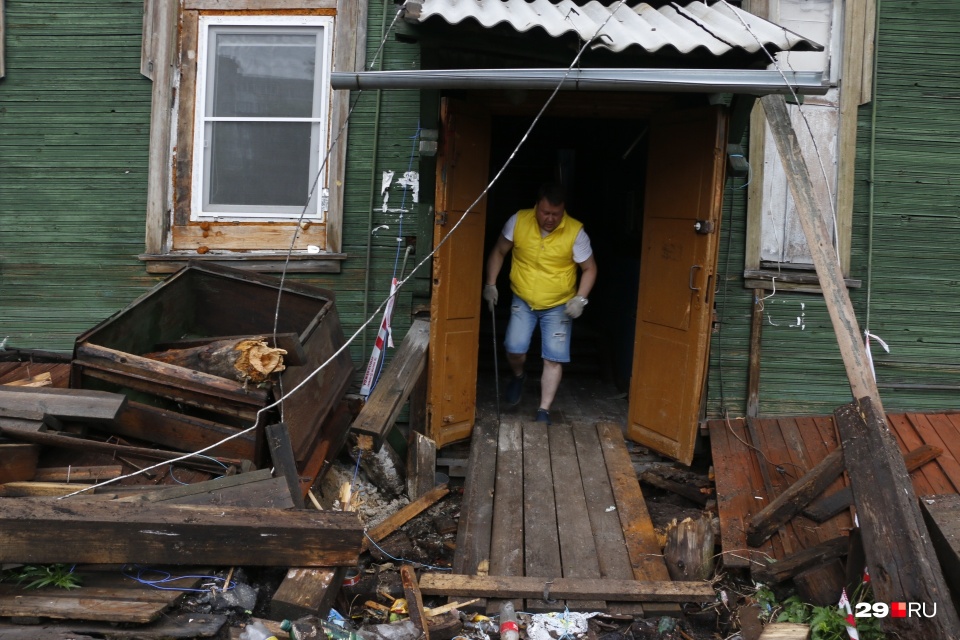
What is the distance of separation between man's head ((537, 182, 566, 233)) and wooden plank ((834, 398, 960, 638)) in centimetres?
264

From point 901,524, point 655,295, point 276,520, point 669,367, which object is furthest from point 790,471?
point 276,520

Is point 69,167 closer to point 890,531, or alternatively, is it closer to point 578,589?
point 578,589

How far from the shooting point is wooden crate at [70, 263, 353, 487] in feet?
14.3

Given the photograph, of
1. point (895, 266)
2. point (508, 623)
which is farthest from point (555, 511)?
point (895, 266)

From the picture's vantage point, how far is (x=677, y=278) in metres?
5.48

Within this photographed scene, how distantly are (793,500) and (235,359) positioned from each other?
3.27m

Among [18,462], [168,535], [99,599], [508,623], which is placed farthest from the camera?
[18,462]

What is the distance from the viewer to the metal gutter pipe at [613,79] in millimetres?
4094

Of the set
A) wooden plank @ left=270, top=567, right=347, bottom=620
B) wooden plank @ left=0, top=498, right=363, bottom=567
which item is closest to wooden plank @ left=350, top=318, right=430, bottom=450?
wooden plank @ left=0, top=498, right=363, bottom=567

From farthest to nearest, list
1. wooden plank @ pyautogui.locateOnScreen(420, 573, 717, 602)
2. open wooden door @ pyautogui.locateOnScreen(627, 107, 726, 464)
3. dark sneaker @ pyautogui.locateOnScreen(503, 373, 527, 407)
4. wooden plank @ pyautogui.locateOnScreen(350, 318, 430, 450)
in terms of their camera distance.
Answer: dark sneaker @ pyautogui.locateOnScreen(503, 373, 527, 407), open wooden door @ pyautogui.locateOnScreen(627, 107, 726, 464), wooden plank @ pyautogui.locateOnScreen(350, 318, 430, 450), wooden plank @ pyautogui.locateOnScreen(420, 573, 717, 602)

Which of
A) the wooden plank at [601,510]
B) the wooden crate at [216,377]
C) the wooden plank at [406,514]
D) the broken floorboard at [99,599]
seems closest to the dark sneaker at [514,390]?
the wooden plank at [601,510]

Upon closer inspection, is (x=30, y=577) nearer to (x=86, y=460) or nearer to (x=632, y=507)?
(x=86, y=460)

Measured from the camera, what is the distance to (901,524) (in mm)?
3316

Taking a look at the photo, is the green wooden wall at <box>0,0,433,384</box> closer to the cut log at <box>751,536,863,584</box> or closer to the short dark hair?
the short dark hair
